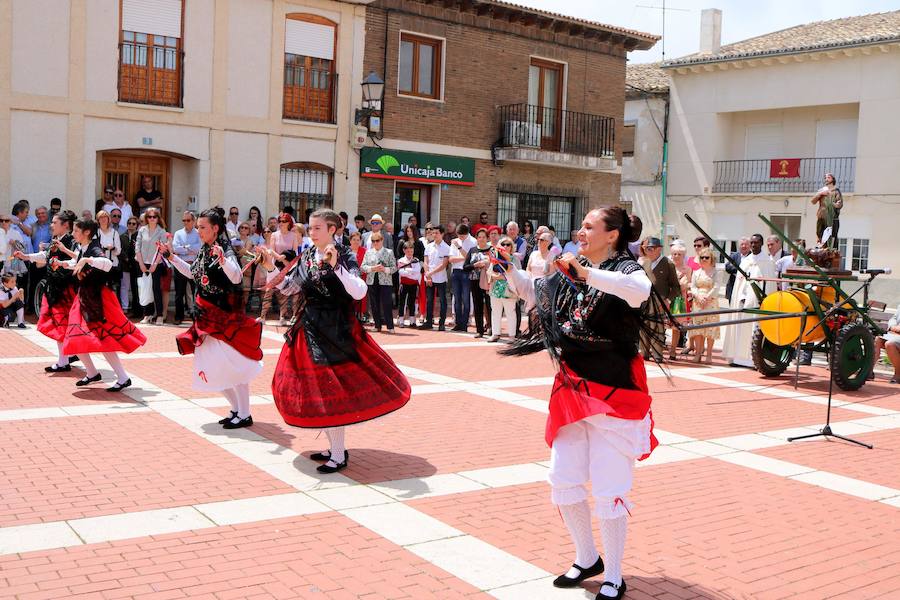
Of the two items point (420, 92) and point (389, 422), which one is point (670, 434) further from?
point (420, 92)

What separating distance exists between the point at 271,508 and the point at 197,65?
51.1ft

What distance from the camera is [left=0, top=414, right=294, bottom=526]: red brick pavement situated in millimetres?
5680

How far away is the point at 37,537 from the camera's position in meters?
5.04

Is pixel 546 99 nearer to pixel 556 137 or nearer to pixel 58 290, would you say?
pixel 556 137

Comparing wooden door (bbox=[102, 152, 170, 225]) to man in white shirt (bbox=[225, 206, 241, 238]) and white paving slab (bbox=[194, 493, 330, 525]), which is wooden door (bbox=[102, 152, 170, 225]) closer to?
man in white shirt (bbox=[225, 206, 241, 238])

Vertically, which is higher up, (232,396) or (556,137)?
(556,137)

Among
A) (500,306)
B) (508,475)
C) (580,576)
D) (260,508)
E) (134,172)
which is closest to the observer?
(580,576)

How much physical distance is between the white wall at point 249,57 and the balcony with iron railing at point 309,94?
63cm

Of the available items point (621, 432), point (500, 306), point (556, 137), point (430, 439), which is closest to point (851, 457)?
point (430, 439)

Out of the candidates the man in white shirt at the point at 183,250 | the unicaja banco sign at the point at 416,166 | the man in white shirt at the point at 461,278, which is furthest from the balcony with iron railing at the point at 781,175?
the man in white shirt at the point at 183,250

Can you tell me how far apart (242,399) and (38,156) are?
1203 centimetres

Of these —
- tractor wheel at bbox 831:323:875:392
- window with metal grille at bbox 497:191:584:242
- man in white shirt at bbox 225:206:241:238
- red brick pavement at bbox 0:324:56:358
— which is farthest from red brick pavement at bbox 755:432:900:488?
window with metal grille at bbox 497:191:584:242

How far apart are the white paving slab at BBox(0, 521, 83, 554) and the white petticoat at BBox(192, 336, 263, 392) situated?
2579 millimetres

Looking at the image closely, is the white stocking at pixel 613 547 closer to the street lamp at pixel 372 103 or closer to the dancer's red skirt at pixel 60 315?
the dancer's red skirt at pixel 60 315
